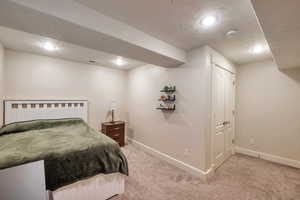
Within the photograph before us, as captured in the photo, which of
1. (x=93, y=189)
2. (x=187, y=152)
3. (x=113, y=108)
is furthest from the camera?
(x=113, y=108)

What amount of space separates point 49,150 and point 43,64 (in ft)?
7.89

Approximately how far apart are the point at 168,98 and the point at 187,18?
1.57m

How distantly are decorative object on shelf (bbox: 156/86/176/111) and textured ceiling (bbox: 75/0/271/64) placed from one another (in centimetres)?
92

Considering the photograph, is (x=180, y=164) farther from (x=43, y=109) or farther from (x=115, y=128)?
(x=43, y=109)

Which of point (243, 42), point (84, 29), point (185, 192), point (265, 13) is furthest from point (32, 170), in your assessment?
point (243, 42)

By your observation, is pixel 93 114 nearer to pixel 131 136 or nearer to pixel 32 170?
pixel 131 136

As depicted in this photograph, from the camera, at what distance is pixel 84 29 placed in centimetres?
141

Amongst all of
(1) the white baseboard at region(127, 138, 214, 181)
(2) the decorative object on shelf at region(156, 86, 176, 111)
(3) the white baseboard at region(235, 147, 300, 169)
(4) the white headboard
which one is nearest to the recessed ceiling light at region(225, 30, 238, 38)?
(2) the decorative object on shelf at region(156, 86, 176, 111)

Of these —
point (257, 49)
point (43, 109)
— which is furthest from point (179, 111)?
point (43, 109)

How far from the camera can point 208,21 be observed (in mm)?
1593

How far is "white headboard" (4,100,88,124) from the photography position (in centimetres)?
268

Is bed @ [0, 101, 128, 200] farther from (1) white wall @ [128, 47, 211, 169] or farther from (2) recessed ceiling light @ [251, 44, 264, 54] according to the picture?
(2) recessed ceiling light @ [251, 44, 264, 54]

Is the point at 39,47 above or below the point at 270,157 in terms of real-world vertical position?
above

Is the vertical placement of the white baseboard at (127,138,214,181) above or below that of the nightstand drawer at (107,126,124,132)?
below
